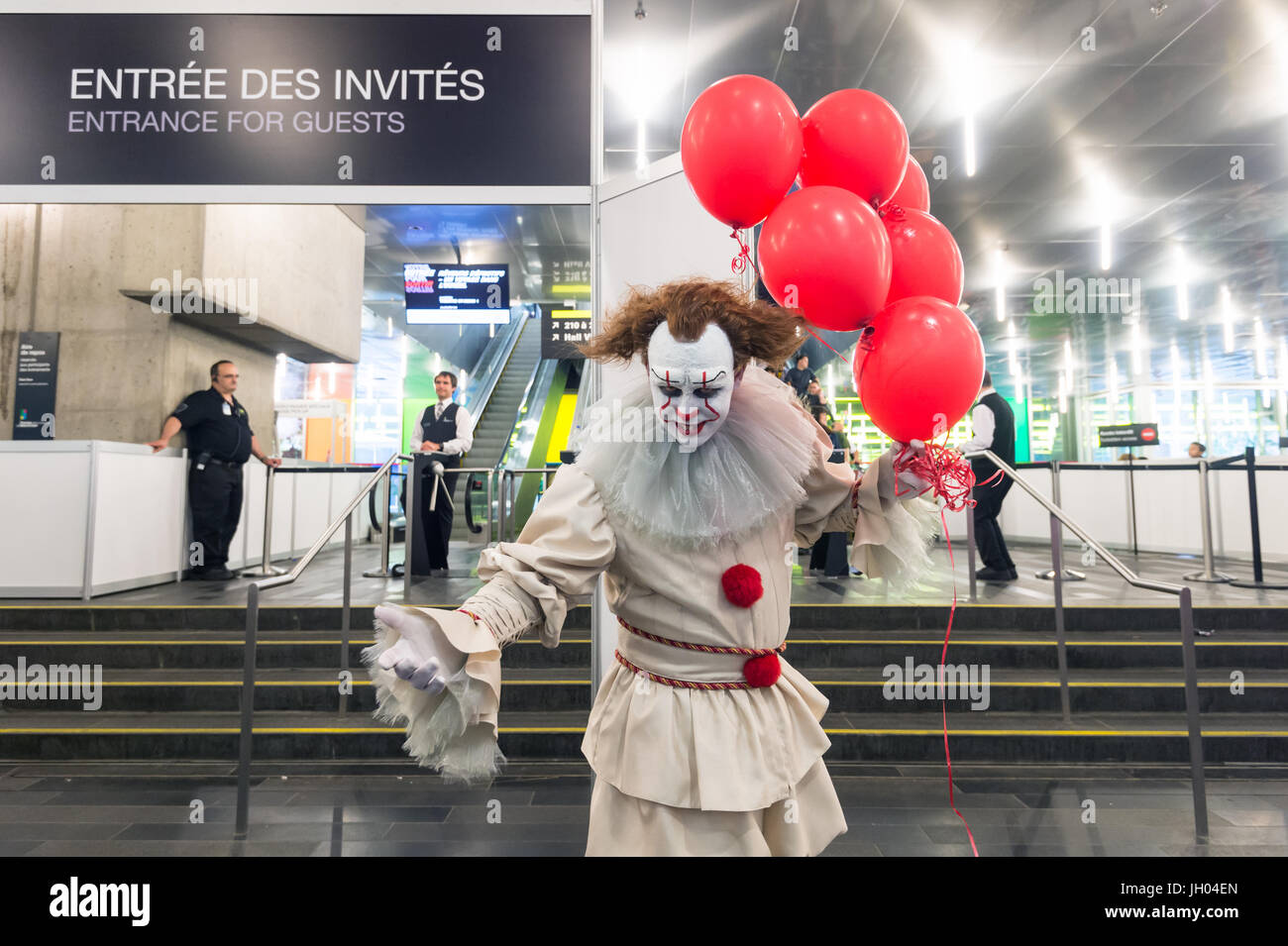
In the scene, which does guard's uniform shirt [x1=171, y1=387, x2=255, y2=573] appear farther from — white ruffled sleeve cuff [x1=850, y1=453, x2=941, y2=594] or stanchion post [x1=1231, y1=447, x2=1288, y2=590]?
stanchion post [x1=1231, y1=447, x2=1288, y2=590]

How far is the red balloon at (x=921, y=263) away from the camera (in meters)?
1.37

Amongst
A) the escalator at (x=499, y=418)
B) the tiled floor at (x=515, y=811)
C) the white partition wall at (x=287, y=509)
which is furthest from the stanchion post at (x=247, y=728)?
the escalator at (x=499, y=418)

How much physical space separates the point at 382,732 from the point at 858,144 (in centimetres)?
308

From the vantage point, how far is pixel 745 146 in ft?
4.43

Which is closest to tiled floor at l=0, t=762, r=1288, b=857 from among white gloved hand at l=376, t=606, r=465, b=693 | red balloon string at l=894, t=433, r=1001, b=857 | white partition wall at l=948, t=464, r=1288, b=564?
red balloon string at l=894, t=433, r=1001, b=857

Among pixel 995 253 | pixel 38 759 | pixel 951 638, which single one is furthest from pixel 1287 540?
pixel 38 759

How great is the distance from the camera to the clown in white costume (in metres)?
1.11

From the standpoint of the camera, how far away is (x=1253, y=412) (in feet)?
44.6

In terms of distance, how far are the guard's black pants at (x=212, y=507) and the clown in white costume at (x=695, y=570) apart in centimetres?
518

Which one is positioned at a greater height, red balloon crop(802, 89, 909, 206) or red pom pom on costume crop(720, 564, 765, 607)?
red balloon crop(802, 89, 909, 206)

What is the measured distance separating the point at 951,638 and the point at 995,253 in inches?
259

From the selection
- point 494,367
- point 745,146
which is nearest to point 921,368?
point 745,146

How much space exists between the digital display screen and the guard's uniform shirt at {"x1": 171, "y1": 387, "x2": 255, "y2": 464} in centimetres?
328
